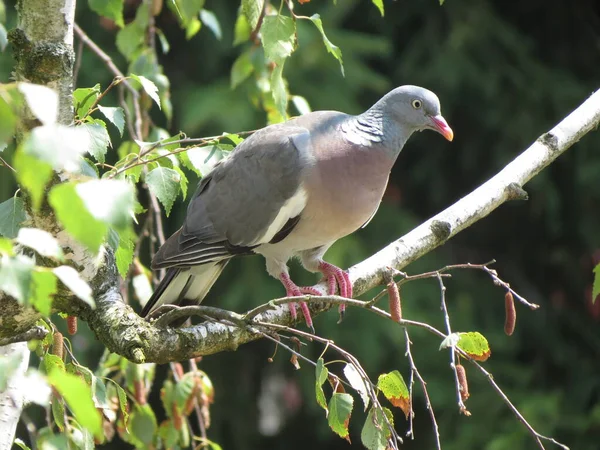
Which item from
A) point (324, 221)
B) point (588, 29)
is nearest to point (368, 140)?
point (324, 221)

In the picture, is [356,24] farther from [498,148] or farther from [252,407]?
[252,407]

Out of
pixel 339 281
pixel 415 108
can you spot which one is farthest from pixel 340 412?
pixel 415 108

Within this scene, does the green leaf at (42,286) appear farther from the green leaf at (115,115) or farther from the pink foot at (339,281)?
the pink foot at (339,281)

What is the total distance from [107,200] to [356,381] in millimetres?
751

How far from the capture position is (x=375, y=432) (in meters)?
1.42

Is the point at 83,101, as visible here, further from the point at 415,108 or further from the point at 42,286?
the point at 415,108

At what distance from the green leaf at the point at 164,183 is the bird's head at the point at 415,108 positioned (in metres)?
1.09

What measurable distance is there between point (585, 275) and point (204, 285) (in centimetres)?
332

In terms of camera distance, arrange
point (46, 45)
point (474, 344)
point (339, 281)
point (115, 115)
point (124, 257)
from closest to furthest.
Answer: point (474, 344)
point (46, 45)
point (115, 115)
point (124, 257)
point (339, 281)

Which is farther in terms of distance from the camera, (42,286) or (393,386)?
(393,386)

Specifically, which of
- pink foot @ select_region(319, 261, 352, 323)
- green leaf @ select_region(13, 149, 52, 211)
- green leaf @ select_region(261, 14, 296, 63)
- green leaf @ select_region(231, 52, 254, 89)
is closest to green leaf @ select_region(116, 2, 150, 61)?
green leaf @ select_region(231, 52, 254, 89)

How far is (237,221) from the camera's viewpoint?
2.55m

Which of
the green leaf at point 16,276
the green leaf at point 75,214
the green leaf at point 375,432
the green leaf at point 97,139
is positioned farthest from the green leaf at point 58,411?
the green leaf at point 75,214

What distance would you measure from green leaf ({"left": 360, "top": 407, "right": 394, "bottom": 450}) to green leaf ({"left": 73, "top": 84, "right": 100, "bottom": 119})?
77 cm
